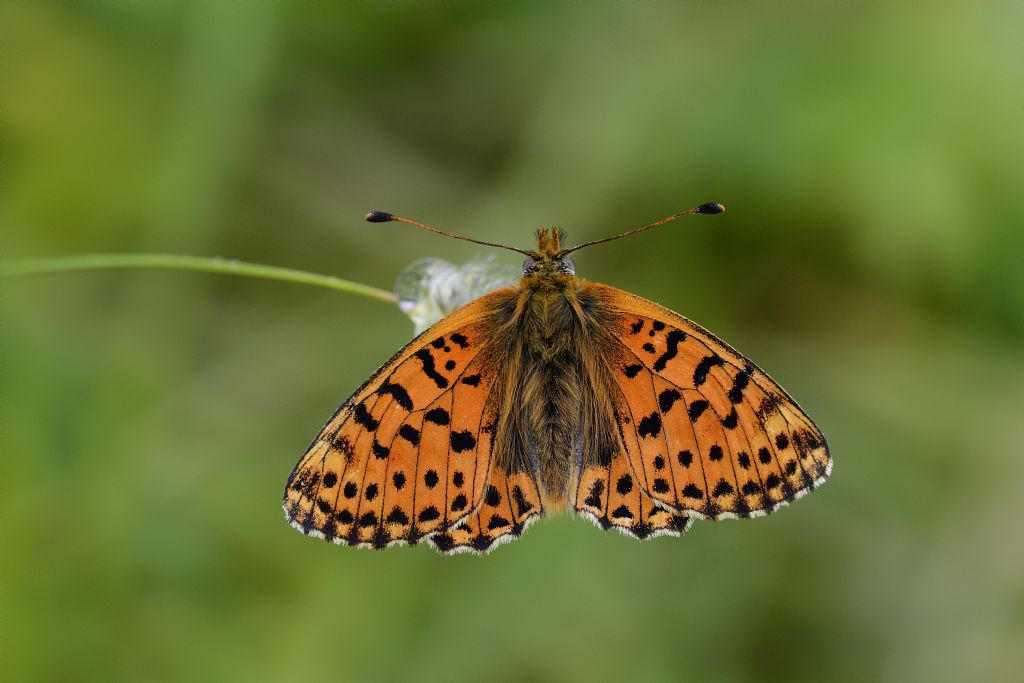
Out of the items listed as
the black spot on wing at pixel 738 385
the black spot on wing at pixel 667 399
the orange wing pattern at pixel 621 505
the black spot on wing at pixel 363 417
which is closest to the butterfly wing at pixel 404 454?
the black spot on wing at pixel 363 417

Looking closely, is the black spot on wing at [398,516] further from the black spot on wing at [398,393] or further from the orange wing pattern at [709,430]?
the orange wing pattern at [709,430]

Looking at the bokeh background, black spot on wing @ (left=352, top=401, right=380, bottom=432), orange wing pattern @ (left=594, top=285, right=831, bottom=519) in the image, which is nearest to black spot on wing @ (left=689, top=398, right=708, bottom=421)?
orange wing pattern @ (left=594, top=285, right=831, bottom=519)

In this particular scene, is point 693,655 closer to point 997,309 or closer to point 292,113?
point 997,309

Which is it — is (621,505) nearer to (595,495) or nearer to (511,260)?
(595,495)

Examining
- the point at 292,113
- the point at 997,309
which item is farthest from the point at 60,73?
the point at 997,309

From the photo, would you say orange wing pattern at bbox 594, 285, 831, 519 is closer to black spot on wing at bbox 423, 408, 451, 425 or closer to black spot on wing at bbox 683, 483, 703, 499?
black spot on wing at bbox 683, 483, 703, 499

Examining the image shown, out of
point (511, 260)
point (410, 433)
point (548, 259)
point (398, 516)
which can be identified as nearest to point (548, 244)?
point (548, 259)
